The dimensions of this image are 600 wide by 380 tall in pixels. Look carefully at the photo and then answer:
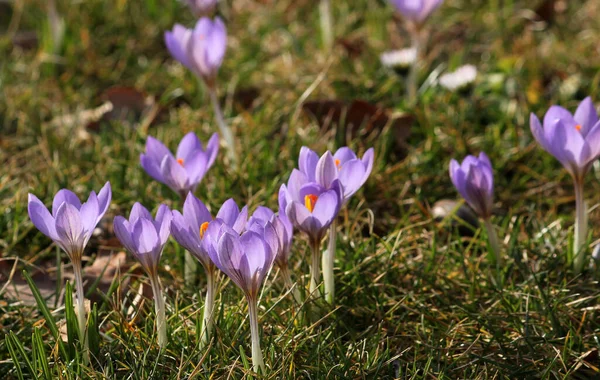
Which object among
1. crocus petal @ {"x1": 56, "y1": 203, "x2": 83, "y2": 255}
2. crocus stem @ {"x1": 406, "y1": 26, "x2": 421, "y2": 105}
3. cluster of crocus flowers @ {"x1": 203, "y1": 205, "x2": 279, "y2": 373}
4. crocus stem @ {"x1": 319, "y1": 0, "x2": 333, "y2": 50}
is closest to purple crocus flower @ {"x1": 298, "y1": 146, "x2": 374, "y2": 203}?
cluster of crocus flowers @ {"x1": 203, "y1": 205, "x2": 279, "y2": 373}

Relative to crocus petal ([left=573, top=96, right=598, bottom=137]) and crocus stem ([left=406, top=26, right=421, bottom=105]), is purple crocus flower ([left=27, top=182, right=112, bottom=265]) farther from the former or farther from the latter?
crocus stem ([left=406, top=26, right=421, bottom=105])

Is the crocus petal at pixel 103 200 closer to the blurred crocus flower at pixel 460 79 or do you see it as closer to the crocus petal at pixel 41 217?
the crocus petal at pixel 41 217

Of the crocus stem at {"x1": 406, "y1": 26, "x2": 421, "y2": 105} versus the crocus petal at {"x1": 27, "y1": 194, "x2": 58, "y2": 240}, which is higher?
the crocus petal at {"x1": 27, "y1": 194, "x2": 58, "y2": 240}

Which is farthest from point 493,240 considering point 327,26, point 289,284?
point 327,26

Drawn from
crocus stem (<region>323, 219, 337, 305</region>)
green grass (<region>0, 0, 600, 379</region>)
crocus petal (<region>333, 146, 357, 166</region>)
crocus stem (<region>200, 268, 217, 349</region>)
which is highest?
crocus petal (<region>333, 146, 357, 166</region>)

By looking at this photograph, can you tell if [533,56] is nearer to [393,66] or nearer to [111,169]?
[393,66]

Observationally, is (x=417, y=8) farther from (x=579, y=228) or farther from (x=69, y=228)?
(x=69, y=228)

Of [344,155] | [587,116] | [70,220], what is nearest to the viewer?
Answer: [70,220]
